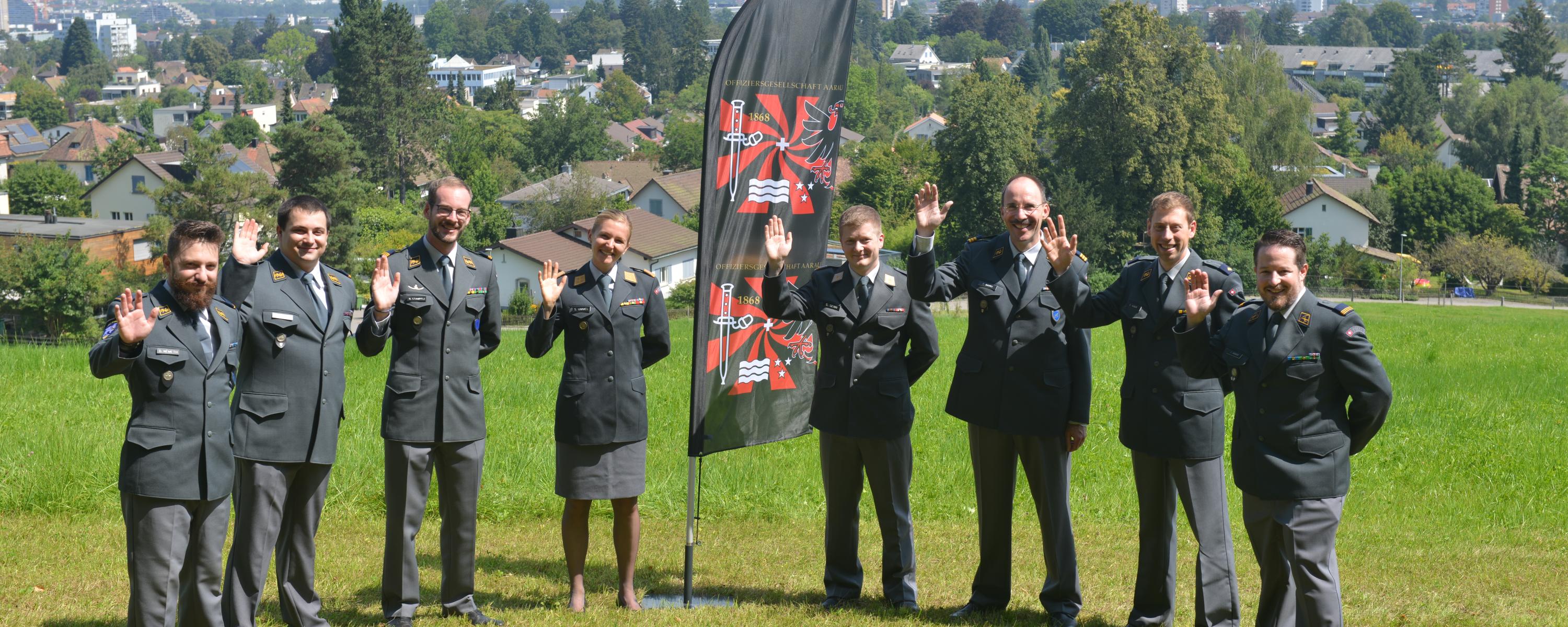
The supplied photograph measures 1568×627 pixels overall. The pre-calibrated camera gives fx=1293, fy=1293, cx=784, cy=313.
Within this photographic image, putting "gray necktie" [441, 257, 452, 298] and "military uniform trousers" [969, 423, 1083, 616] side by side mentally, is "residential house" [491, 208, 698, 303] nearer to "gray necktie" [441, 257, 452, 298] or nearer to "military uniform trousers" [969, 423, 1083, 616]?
"gray necktie" [441, 257, 452, 298]

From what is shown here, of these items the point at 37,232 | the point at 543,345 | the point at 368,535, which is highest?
the point at 543,345

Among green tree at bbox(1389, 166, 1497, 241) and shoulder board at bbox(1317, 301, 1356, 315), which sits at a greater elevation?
shoulder board at bbox(1317, 301, 1356, 315)

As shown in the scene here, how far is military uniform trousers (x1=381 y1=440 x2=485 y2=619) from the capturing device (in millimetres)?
6633

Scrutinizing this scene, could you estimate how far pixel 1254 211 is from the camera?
5872cm

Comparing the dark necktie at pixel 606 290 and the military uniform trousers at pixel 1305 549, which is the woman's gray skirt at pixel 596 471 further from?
the military uniform trousers at pixel 1305 549

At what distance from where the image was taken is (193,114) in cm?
15600

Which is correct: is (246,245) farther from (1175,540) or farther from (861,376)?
(1175,540)

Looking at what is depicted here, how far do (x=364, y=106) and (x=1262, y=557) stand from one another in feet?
296

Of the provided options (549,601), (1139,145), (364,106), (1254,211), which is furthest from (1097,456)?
(364,106)

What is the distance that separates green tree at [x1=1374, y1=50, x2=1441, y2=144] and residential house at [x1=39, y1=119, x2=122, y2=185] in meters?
113

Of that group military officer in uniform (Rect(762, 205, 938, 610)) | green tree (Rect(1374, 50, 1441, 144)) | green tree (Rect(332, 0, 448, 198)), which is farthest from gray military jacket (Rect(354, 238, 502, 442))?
green tree (Rect(1374, 50, 1441, 144))

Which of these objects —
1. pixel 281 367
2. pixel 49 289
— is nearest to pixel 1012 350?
pixel 281 367

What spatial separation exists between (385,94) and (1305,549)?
90.0m

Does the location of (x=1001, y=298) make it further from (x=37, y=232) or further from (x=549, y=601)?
(x=37, y=232)
